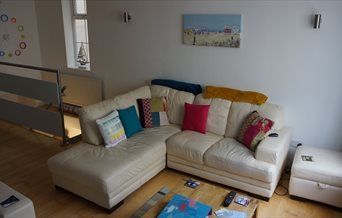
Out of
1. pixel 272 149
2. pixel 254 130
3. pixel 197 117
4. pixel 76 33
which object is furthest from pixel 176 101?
pixel 76 33

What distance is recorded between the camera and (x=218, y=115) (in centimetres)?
363

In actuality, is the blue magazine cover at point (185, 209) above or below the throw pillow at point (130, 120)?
below

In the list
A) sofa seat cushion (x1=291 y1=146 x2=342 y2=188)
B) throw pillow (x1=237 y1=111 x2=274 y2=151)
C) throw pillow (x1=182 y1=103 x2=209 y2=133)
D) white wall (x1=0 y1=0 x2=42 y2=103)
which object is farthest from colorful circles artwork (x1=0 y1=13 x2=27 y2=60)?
sofa seat cushion (x1=291 y1=146 x2=342 y2=188)

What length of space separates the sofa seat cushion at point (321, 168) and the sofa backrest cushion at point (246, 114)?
44 cm

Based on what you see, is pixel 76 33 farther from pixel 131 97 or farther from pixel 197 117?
pixel 197 117

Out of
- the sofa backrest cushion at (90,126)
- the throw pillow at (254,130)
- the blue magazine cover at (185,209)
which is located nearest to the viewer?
the blue magazine cover at (185,209)

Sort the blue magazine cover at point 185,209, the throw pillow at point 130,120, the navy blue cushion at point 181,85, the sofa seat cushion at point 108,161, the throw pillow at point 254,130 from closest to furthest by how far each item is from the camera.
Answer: the blue magazine cover at point 185,209 < the sofa seat cushion at point 108,161 < the throw pillow at point 254,130 < the throw pillow at point 130,120 < the navy blue cushion at point 181,85

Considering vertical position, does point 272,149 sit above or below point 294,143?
above

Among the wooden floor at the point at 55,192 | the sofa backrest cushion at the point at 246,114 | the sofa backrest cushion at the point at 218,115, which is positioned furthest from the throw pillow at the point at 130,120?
the sofa backrest cushion at the point at 246,114

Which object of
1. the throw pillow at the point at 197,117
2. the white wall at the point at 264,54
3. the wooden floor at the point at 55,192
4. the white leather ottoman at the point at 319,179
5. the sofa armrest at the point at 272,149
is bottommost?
the wooden floor at the point at 55,192

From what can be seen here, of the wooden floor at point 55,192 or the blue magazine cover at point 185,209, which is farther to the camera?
the wooden floor at point 55,192

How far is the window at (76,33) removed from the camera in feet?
17.1

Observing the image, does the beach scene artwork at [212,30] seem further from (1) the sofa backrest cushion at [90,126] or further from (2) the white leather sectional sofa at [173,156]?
(1) the sofa backrest cushion at [90,126]

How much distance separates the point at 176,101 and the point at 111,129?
0.99 metres
